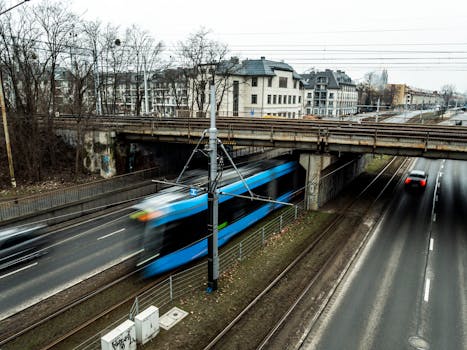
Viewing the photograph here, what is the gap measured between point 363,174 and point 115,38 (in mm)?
38062

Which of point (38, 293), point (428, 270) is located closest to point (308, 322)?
point (428, 270)

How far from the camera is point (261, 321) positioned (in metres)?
11.5

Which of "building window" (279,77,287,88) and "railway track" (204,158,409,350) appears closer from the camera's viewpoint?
"railway track" (204,158,409,350)

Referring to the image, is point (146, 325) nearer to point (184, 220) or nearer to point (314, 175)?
point (184, 220)

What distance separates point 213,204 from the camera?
12094 mm

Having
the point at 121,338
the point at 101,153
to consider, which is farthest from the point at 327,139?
the point at 101,153

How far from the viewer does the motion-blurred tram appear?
43.1 ft

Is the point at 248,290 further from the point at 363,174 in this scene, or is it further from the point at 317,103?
the point at 317,103

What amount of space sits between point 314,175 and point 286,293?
12.9m

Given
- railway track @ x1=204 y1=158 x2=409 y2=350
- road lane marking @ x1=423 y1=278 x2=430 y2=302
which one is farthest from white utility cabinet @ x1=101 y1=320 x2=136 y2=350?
road lane marking @ x1=423 y1=278 x2=430 y2=302

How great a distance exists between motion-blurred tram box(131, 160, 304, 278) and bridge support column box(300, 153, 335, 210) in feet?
18.1

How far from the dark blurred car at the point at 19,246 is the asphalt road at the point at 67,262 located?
0.38m

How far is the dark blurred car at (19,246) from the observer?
15.1 m

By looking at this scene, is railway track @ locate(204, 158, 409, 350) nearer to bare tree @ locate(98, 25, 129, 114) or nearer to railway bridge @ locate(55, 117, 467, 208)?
railway bridge @ locate(55, 117, 467, 208)
